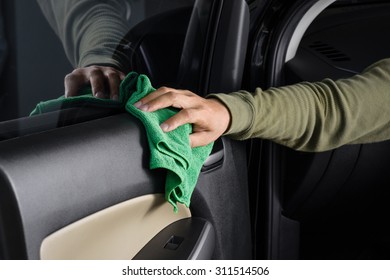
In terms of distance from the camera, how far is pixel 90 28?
84 centimetres

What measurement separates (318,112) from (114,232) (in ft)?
1.42

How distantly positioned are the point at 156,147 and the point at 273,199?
1.56 feet

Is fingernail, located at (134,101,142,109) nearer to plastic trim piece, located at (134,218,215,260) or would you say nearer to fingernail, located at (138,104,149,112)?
fingernail, located at (138,104,149,112)

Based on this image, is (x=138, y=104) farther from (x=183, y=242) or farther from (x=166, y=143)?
(x=183, y=242)

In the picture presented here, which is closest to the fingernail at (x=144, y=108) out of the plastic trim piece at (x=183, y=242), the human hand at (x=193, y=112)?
the human hand at (x=193, y=112)

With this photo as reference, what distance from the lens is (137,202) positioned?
81cm

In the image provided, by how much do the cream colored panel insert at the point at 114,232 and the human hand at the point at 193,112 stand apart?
114 mm

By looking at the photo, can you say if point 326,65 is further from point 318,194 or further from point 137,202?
point 137,202

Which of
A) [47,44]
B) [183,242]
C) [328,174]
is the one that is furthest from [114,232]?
[328,174]

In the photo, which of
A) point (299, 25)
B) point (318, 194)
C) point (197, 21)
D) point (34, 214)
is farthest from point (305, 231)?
point (34, 214)

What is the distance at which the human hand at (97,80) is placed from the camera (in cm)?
81

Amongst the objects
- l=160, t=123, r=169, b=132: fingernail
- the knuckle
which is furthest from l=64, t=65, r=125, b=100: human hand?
l=160, t=123, r=169, b=132: fingernail

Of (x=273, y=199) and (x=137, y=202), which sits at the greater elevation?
(x=137, y=202)

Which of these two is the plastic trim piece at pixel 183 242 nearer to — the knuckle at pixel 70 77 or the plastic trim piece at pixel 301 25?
the knuckle at pixel 70 77
